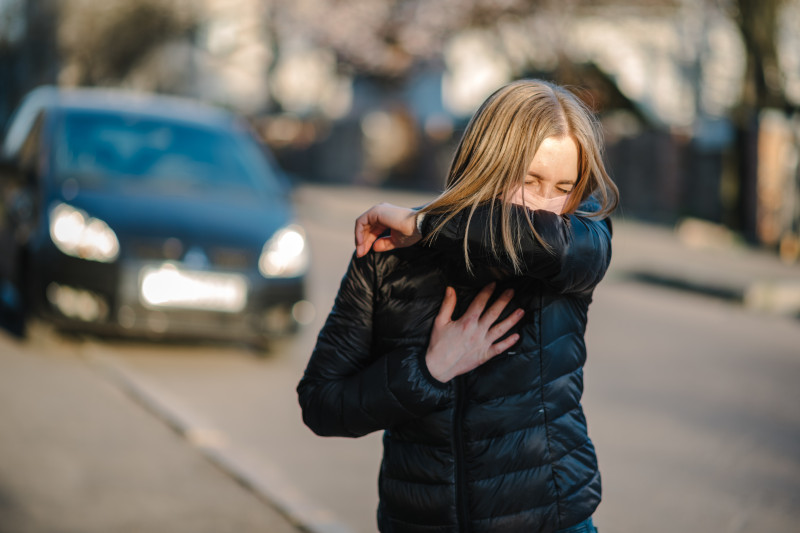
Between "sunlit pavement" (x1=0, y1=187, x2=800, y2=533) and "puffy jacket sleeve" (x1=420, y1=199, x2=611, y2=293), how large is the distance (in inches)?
93.3

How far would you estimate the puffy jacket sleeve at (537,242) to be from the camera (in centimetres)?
194

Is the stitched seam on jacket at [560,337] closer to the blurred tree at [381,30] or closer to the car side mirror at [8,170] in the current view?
the car side mirror at [8,170]

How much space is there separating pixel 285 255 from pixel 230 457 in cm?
244

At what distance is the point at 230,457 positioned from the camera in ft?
16.4

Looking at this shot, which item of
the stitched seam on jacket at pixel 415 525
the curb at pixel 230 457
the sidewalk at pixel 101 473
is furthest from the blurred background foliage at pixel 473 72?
the stitched seam on jacket at pixel 415 525

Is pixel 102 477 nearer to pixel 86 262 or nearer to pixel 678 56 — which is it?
pixel 86 262

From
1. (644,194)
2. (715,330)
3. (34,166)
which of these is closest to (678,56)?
(644,194)

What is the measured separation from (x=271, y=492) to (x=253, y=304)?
265 centimetres

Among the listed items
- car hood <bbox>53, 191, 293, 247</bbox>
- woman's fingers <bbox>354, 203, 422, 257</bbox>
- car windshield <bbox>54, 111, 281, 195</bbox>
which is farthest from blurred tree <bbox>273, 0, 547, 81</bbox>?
woman's fingers <bbox>354, 203, 422, 257</bbox>

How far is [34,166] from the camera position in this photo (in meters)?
7.64

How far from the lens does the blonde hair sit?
6.51 ft

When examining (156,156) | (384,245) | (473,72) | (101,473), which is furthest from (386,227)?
(473,72)

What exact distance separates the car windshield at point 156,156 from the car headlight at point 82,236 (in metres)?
0.52

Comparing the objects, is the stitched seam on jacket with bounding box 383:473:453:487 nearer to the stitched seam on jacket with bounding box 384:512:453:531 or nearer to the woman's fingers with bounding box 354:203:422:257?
the stitched seam on jacket with bounding box 384:512:453:531
